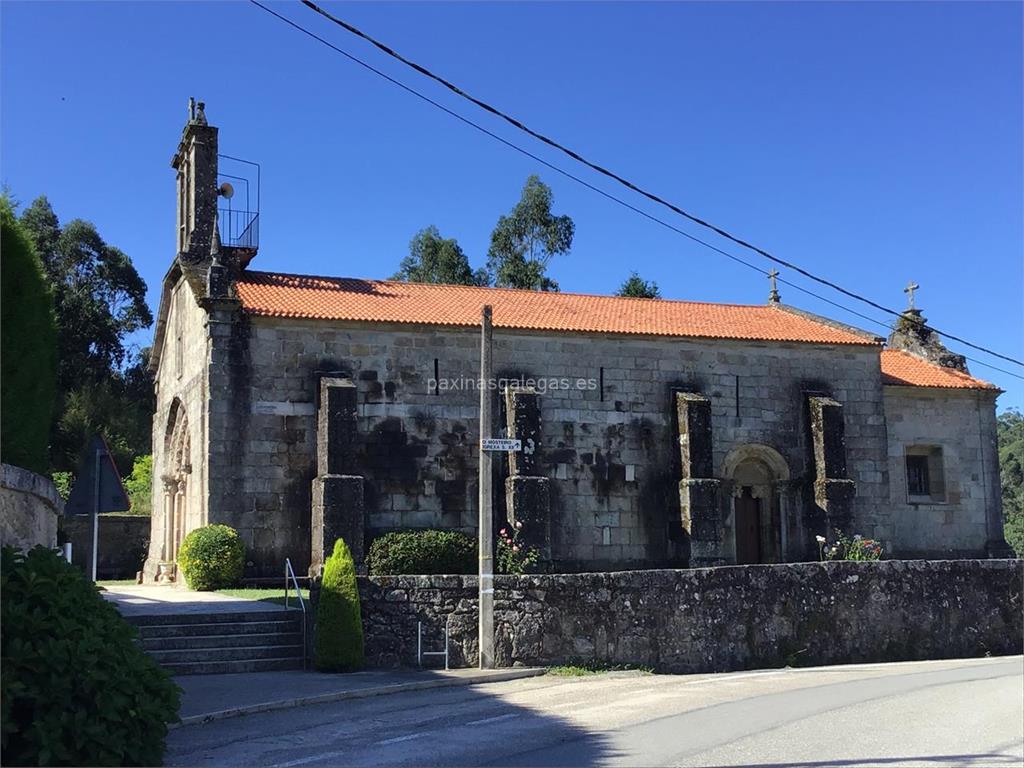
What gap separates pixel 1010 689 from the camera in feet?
41.8

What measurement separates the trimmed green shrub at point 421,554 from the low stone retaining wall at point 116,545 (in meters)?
11.9

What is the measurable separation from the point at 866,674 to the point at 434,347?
43.8 ft

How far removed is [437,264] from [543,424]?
27008mm

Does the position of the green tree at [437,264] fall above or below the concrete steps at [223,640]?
above

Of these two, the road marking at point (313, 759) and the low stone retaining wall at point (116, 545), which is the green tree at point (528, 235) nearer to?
the low stone retaining wall at point (116, 545)

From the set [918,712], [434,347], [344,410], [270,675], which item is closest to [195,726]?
[270,675]

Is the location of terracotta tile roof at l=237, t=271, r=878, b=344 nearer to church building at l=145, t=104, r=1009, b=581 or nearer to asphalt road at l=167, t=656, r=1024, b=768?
church building at l=145, t=104, r=1009, b=581

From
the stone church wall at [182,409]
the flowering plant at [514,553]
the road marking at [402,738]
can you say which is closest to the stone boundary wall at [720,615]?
the road marking at [402,738]

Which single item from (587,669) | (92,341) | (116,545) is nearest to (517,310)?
(587,669)

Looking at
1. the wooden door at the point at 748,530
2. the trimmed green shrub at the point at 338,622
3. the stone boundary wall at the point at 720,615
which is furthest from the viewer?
the wooden door at the point at 748,530

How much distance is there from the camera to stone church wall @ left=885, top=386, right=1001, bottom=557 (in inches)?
1177

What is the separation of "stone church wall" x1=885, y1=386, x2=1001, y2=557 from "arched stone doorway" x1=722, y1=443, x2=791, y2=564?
410 centimetres

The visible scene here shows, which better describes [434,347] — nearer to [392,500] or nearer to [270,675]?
[392,500]

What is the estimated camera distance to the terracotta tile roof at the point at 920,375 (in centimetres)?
3055
